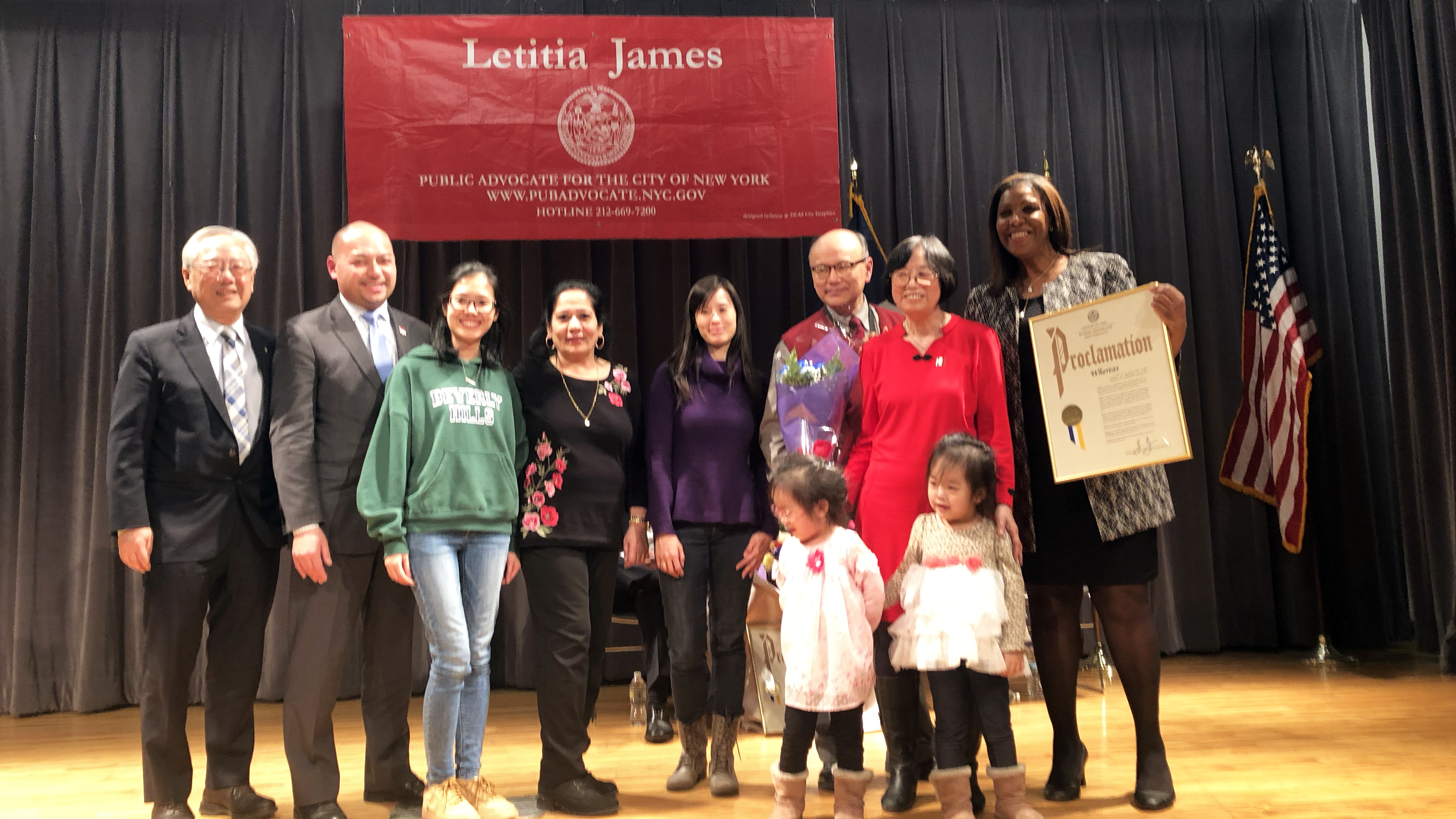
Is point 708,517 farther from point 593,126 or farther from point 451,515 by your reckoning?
point 593,126

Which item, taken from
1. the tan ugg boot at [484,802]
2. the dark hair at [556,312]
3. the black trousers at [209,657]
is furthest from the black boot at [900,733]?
the black trousers at [209,657]

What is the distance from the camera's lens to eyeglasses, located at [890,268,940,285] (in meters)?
2.63

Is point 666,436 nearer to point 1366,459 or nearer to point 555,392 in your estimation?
point 555,392

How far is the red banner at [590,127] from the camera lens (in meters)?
4.42

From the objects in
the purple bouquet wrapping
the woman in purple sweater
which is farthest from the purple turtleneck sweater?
the purple bouquet wrapping

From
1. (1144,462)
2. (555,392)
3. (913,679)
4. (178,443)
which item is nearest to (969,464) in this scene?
(1144,462)

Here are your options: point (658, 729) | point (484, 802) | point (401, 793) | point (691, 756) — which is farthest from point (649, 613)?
point (484, 802)

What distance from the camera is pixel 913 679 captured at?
2619 mm

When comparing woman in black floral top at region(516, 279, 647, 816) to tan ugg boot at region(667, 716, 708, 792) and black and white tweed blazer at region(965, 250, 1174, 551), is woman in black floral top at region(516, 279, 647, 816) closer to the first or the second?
tan ugg boot at region(667, 716, 708, 792)

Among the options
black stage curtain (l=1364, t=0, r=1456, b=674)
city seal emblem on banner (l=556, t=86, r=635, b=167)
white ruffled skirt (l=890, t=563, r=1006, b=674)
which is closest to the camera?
white ruffled skirt (l=890, t=563, r=1006, b=674)

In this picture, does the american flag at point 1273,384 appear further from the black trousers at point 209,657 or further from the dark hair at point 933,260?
the black trousers at point 209,657

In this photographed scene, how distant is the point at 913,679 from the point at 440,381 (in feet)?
4.90

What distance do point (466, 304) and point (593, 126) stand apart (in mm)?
2074

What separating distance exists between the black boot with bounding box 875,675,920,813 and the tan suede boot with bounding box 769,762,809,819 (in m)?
0.30
